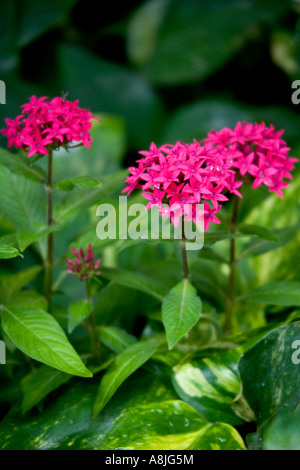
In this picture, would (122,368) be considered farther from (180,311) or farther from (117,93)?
(117,93)

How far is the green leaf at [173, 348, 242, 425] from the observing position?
825 millimetres

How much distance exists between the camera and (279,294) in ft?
2.81

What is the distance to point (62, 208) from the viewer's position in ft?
2.98

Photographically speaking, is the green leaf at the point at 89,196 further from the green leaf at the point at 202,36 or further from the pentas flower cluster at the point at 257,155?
the green leaf at the point at 202,36

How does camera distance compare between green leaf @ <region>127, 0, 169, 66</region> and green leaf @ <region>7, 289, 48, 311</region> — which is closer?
green leaf @ <region>7, 289, 48, 311</region>

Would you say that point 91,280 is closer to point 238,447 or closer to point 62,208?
point 62,208

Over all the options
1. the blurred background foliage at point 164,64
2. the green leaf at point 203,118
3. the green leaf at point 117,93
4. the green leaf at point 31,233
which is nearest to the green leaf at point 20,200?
the green leaf at point 31,233

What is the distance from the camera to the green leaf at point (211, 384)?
82cm

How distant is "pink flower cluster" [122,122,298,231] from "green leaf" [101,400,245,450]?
0.91 feet

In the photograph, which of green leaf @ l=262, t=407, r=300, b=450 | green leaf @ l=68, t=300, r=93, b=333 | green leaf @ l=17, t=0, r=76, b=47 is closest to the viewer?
green leaf @ l=262, t=407, r=300, b=450

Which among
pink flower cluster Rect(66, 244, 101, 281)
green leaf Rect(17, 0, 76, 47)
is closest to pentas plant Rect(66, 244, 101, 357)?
pink flower cluster Rect(66, 244, 101, 281)

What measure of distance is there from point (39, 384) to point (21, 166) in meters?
0.32

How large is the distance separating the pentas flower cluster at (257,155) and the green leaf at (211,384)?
26cm

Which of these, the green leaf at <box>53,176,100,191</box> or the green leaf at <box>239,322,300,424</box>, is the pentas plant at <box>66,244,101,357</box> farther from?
the green leaf at <box>239,322,300,424</box>
